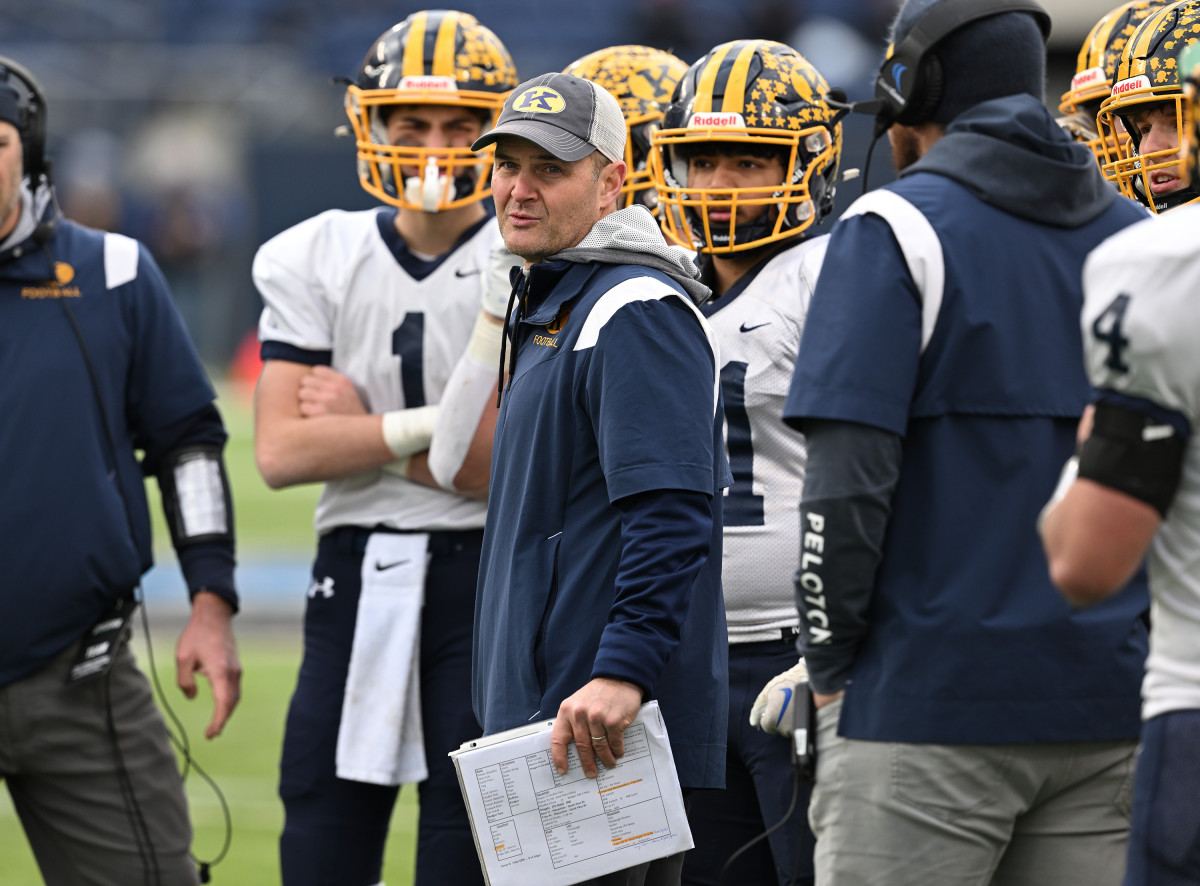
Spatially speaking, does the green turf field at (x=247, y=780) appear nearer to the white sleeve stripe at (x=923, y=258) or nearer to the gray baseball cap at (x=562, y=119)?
the gray baseball cap at (x=562, y=119)

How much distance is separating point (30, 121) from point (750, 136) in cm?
163

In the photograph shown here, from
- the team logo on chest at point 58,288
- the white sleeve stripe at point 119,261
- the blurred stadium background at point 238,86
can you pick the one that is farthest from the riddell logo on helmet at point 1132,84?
the blurred stadium background at point 238,86

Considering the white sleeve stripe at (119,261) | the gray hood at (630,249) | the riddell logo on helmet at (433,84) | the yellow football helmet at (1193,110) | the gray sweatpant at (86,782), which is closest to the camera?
the yellow football helmet at (1193,110)

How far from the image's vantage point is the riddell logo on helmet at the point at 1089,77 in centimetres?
393

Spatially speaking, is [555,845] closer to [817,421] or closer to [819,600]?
[819,600]

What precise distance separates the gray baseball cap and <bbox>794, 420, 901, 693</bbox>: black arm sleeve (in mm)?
845

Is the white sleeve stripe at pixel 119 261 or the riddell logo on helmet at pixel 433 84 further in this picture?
the riddell logo on helmet at pixel 433 84

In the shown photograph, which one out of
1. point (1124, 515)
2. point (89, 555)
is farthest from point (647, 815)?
point (89, 555)

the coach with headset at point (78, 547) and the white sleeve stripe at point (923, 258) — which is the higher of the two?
the white sleeve stripe at point (923, 258)

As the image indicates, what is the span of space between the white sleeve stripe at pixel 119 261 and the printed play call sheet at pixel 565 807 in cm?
164

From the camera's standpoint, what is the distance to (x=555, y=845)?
2.48 meters

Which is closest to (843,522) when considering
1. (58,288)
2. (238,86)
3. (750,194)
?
(750,194)

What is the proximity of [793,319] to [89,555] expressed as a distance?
160 cm

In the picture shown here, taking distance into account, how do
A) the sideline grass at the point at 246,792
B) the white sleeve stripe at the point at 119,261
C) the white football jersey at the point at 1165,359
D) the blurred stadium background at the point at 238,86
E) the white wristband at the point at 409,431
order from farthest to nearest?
the blurred stadium background at the point at 238,86 → the sideline grass at the point at 246,792 → the white wristband at the point at 409,431 → the white sleeve stripe at the point at 119,261 → the white football jersey at the point at 1165,359
